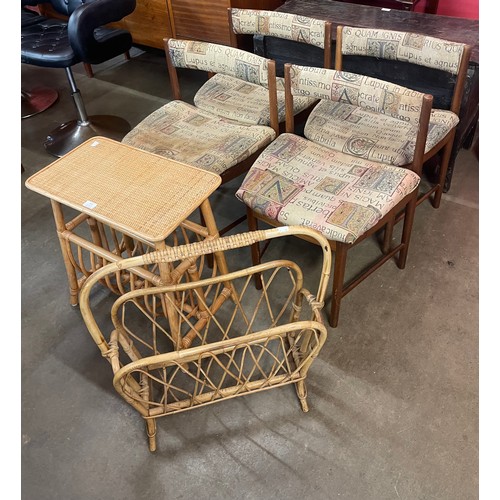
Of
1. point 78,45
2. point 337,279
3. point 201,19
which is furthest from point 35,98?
point 337,279

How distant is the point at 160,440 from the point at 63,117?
1968 millimetres

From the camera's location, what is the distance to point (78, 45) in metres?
1.98

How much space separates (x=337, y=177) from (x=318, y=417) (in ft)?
2.17

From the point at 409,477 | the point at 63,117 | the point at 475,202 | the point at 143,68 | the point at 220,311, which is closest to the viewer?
the point at 409,477

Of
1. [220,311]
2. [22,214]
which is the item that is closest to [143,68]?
[22,214]

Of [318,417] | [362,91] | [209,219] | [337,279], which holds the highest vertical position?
[362,91]

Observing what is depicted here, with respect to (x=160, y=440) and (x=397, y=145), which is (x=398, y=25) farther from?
(x=160, y=440)

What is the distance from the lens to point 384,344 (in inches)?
58.0

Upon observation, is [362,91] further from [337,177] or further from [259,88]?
[259,88]

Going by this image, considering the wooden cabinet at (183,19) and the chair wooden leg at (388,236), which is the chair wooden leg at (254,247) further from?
the wooden cabinet at (183,19)

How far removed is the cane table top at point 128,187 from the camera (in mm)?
1202

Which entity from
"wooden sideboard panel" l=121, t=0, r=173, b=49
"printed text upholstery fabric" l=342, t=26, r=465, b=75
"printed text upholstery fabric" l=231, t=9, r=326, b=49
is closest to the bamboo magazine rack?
"printed text upholstery fabric" l=342, t=26, r=465, b=75

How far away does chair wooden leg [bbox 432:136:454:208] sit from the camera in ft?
5.62

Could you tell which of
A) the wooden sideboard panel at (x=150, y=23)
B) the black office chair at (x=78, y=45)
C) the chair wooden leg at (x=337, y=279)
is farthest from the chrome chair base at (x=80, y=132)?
A: the chair wooden leg at (x=337, y=279)
